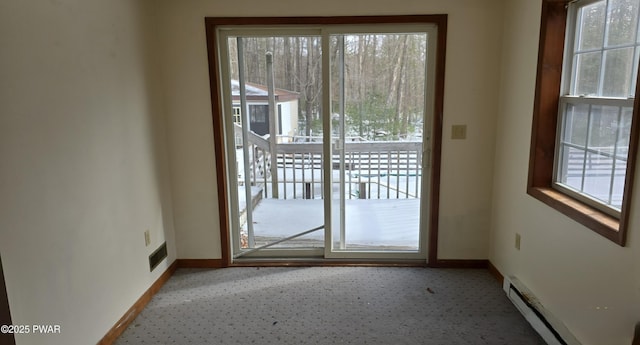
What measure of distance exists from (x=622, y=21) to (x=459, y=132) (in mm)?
1294

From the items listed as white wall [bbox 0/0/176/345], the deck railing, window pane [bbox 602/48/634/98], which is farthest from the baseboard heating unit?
white wall [bbox 0/0/176/345]

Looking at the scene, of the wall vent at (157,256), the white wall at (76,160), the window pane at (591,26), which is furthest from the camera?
the wall vent at (157,256)

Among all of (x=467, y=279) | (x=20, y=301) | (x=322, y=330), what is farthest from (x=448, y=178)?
(x=20, y=301)

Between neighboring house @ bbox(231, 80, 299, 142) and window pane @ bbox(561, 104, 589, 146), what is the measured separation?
1.87 meters

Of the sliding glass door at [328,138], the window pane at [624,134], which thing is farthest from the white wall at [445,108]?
the window pane at [624,134]

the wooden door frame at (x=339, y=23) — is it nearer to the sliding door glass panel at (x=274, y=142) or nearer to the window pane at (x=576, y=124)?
the sliding door glass panel at (x=274, y=142)

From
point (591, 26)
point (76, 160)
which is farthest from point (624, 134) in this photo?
point (76, 160)

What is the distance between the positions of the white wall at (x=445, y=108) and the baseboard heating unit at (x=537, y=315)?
0.63 m

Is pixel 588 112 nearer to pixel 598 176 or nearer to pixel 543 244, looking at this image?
pixel 598 176

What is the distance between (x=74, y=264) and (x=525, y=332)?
2.53 meters

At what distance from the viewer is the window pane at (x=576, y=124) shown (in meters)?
2.14

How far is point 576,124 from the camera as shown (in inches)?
87.3

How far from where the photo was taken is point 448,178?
3.13 metres

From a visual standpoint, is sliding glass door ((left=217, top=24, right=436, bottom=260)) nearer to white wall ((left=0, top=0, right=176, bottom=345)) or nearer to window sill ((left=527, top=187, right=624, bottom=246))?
white wall ((left=0, top=0, right=176, bottom=345))
